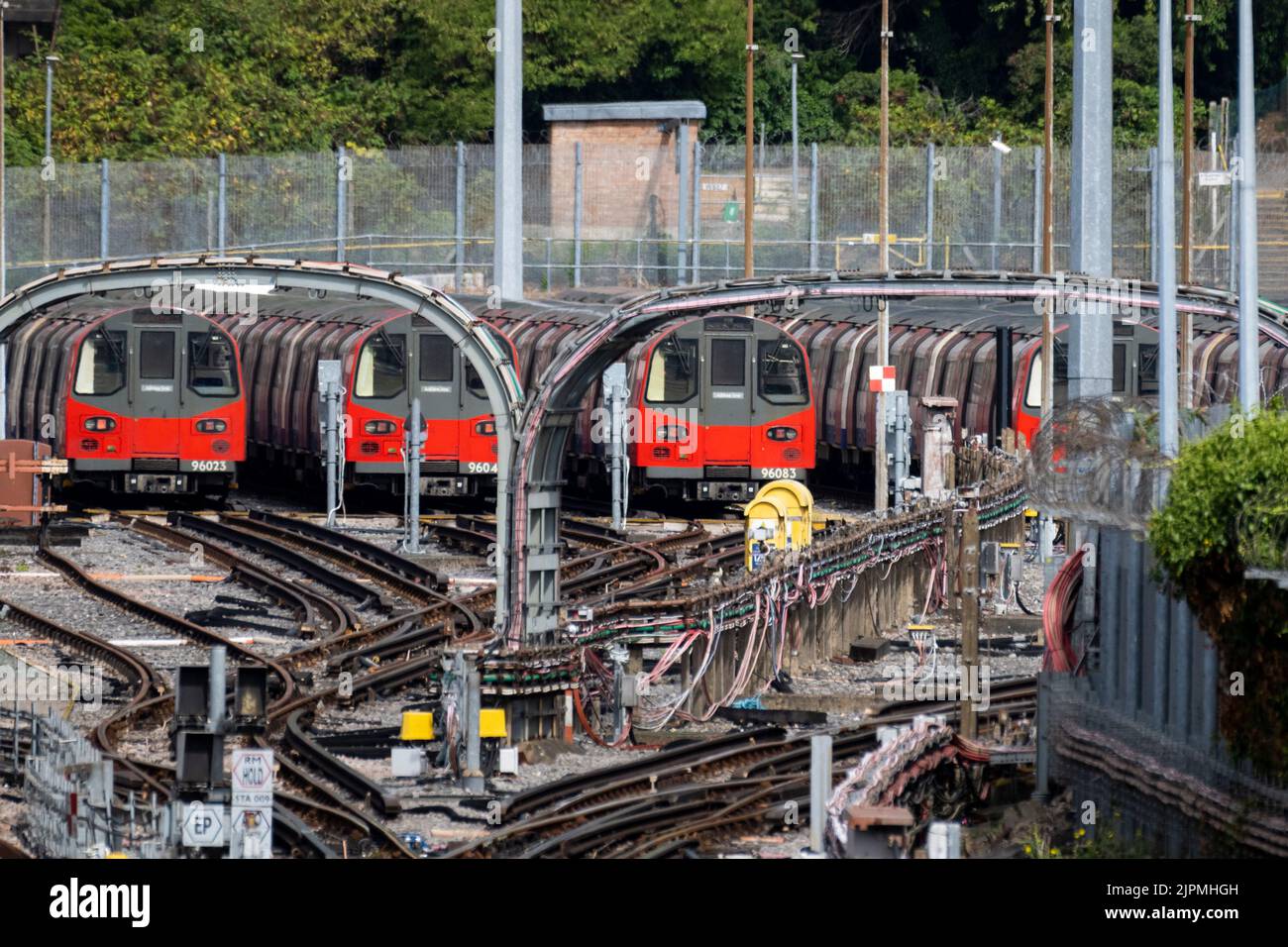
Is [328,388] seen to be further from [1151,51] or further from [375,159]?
[1151,51]

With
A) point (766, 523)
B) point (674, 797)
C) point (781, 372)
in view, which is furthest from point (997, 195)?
point (674, 797)

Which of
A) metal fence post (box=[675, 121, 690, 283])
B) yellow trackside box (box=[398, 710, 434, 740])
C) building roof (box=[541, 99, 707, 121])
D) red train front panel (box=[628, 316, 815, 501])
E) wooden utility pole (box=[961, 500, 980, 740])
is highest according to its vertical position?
building roof (box=[541, 99, 707, 121])

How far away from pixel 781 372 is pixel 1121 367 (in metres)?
4.19

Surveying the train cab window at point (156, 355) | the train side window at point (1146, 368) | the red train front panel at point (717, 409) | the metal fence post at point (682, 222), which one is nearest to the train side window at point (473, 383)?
the red train front panel at point (717, 409)

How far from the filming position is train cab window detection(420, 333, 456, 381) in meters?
→ 32.5

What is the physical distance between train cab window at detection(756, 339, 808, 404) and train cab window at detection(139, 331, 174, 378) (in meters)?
7.41

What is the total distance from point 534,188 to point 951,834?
38.1 metres

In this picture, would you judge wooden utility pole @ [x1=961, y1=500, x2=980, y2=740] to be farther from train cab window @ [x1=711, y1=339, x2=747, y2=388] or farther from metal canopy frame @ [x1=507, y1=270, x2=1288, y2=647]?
train cab window @ [x1=711, y1=339, x2=747, y2=388]

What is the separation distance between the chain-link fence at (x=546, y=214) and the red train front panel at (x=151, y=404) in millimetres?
12660

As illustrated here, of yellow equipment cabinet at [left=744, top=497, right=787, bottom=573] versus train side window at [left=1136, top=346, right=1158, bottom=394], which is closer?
yellow equipment cabinet at [left=744, top=497, right=787, bottom=573]

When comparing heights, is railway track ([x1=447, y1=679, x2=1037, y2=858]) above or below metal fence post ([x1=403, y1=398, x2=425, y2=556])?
below

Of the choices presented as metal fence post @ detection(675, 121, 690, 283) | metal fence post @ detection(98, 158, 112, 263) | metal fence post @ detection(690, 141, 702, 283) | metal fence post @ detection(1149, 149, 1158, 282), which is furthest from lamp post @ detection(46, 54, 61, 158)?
metal fence post @ detection(1149, 149, 1158, 282)

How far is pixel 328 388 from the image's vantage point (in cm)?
3052

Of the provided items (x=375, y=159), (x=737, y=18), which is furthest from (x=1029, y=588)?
(x=737, y=18)
